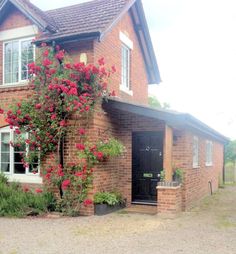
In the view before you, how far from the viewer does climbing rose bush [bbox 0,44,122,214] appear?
401 inches

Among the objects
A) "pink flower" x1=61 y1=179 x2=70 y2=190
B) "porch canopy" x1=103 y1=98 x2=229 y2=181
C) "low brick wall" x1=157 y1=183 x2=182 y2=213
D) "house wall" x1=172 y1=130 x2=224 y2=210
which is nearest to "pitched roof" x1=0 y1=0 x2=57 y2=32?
"porch canopy" x1=103 y1=98 x2=229 y2=181

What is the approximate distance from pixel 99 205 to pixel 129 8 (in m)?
7.66

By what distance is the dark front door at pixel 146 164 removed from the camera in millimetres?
11898

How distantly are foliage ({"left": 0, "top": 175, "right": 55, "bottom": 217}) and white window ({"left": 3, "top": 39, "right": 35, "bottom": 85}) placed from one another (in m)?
3.67

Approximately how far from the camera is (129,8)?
13.8 metres

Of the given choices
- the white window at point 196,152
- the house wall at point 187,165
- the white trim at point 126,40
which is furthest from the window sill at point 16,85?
the white window at point 196,152

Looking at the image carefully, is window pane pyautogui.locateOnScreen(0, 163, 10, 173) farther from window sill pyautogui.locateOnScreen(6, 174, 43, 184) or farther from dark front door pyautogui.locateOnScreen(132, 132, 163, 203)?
dark front door pyautogui.locateOnScreen(132, 132, 163, 203)

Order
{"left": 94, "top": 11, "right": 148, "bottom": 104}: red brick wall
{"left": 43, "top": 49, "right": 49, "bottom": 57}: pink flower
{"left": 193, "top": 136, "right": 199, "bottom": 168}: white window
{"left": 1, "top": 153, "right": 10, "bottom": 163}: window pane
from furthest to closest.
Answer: {"left": 193, "top": 136, "right": 199, "bottom": 168}: white window < {"left": 1, "top": 153, "right": 10, "bottom": 163}: window pane < {"left": 94, "top": 11, "right": 148, "bottom": 104}: red brick wall < {"left": 43, "top": 49, "right": 49, "bottom": 57}: pink flower

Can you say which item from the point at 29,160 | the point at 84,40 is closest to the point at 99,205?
the point at 29,160

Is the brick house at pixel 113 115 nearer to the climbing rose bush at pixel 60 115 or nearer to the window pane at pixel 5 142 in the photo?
the window pane at pixel 5 142

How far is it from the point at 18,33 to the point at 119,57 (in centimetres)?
357

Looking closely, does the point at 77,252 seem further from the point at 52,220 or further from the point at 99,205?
the point at 99,205

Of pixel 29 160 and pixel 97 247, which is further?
pixel 29 160

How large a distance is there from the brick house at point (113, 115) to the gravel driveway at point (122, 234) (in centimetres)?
101
